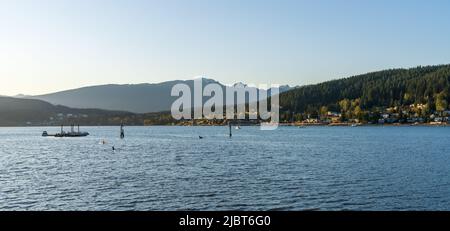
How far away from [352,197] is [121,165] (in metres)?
37.8

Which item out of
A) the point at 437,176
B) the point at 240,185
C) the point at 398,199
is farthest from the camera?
the point at 437,176

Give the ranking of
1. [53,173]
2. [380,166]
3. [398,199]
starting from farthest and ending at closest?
[380,166]
[53,173]
[398,199]

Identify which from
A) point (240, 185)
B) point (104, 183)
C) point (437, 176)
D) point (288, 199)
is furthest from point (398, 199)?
point (104, 183)

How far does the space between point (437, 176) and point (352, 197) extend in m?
18.7

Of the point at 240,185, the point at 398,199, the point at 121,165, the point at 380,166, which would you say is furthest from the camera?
the point at 121,165

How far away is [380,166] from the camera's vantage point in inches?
2415
